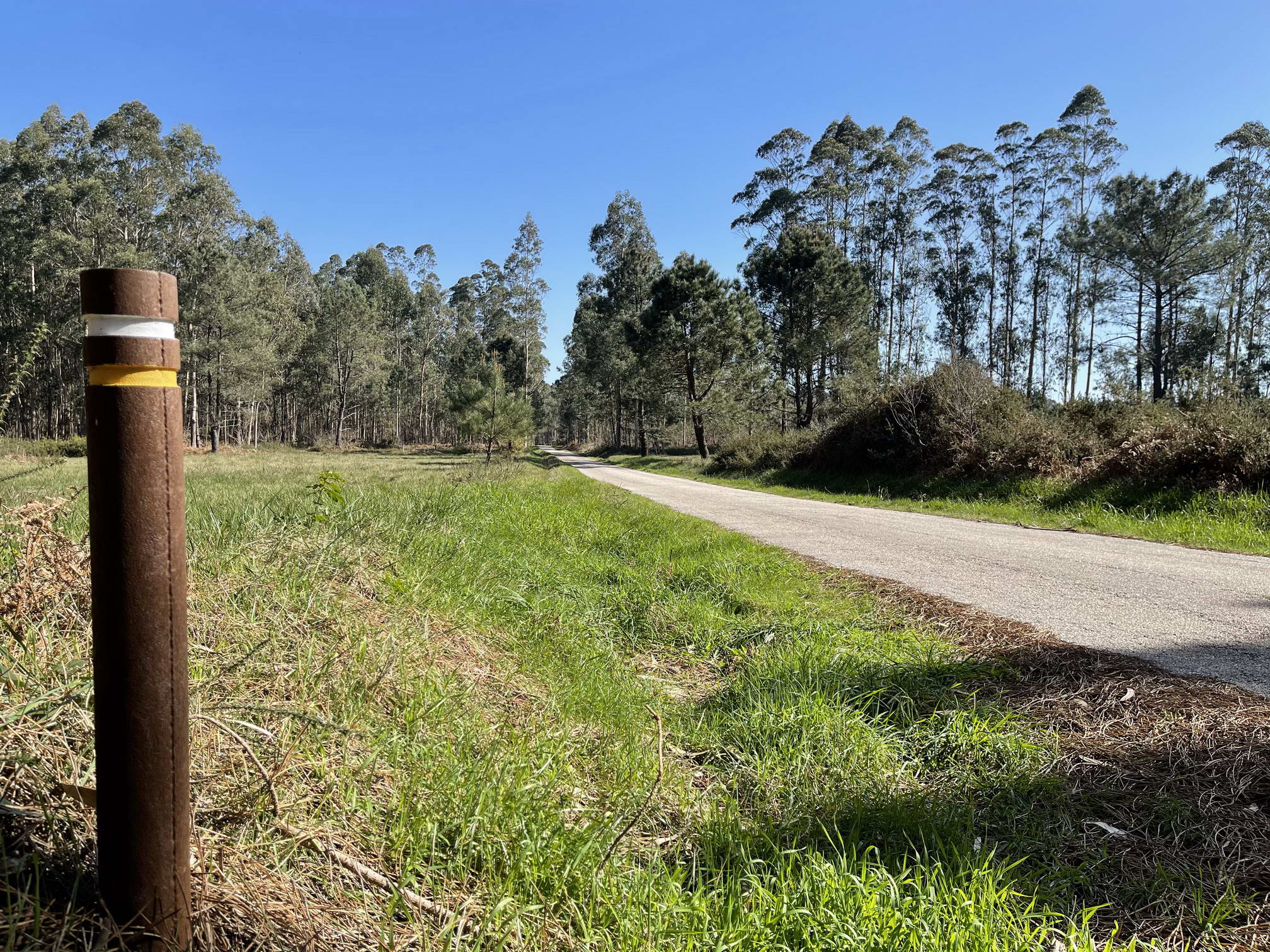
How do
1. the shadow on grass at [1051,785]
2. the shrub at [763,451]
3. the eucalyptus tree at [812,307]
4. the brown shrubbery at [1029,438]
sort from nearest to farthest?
the shadow on grass at [1051,785] < the brown shrubbery at [1029,438] < the shrub at [763,451] < the eucalyptus tree at [812,307]

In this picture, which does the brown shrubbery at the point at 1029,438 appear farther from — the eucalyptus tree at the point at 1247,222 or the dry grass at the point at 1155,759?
the eucalyptus tree at the point at 1247,222

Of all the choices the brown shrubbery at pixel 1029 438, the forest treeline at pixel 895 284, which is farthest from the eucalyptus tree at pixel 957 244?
the brown shrubbery at pixel 1029 438

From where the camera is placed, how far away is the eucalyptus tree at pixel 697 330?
108 ft

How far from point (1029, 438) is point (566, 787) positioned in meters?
13.1

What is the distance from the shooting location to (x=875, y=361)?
36.9 m

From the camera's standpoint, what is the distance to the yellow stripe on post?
48.0 inches

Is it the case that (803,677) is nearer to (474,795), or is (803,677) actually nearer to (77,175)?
(474,795)

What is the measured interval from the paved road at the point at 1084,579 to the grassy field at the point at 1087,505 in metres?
0.74

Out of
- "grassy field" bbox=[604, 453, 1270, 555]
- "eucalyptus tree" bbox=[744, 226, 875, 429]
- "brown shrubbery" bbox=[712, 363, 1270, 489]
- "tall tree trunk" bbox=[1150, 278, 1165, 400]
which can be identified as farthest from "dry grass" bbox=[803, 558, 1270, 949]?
"tall tree trunk" bbox=[1150, 278, 1165, 400]

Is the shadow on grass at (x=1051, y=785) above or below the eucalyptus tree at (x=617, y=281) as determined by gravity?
below

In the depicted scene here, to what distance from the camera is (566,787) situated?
250 cm

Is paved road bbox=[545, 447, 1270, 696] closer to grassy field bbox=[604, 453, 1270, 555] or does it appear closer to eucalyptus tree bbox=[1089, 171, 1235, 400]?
grassy field bbox=[604, 453, 1270, 555]

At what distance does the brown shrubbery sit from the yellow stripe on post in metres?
12.0

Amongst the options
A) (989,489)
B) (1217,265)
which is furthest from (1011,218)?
(989,489)
